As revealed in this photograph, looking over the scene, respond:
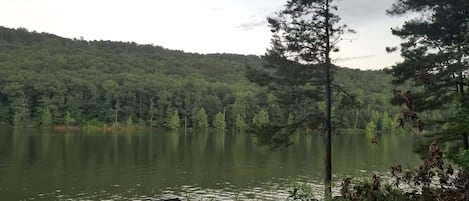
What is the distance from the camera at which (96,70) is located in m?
185

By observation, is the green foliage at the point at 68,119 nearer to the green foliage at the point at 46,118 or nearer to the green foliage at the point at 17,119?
the green foliage at the point at 46,118

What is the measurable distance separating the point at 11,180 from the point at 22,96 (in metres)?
108

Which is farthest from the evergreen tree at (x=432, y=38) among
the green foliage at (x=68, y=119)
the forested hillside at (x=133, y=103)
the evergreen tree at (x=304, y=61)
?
the green foliage at (x=68, y=119)

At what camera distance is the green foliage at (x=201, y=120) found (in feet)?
477

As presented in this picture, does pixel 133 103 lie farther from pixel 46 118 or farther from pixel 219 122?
pixel 46 118

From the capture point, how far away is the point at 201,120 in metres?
146

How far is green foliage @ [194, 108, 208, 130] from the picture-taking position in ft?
477

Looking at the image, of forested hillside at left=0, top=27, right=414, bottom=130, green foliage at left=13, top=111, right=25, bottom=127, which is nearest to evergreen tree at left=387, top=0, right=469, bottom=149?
forested hillside at left=0, top=27, right=414, bottom=130

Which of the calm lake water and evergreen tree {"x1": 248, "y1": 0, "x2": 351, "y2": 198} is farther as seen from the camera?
the calm lake water

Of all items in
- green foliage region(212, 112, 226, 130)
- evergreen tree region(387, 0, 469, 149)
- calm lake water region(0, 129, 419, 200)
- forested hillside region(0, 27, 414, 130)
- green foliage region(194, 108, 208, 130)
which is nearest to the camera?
evergreen tree region(387, 0, 469, 149)

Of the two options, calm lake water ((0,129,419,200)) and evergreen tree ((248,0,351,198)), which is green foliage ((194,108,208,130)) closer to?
calm lake water ((0,129,419,200))

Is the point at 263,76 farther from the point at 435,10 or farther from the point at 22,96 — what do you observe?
the point at 22,96

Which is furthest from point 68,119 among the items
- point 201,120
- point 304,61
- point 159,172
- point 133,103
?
point 304,61

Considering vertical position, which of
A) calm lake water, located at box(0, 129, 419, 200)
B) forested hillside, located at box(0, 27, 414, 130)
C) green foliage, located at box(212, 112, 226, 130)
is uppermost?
forested hillside, located at box(0, 27, 414, 130)
